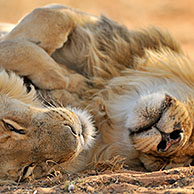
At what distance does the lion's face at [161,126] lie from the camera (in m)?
2.76

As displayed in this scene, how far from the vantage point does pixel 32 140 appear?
8.30 feet

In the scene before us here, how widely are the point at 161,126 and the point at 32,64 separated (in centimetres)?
112

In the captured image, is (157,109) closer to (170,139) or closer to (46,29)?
(170,139)

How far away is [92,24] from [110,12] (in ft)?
22.8

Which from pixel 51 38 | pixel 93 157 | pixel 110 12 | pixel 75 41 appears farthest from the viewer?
pixel 110 12

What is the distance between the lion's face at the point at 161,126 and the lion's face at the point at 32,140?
1.66 ft

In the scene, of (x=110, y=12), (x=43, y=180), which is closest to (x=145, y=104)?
(x=43, y=180)

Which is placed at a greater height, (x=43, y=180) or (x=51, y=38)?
(x=51, y=38)

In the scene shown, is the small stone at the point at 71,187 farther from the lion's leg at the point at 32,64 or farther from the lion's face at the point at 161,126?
the lion's leg at the point at 32,64

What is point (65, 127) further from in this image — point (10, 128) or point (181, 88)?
point (181, 88)

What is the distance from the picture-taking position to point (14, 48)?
325cm

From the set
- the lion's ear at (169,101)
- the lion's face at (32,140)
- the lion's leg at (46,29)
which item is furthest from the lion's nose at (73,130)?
the lion's leg at (46,29)

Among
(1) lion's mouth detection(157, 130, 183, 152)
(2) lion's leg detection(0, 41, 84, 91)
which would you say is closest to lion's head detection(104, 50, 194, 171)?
(1) lion's mouth detection(157, 130, 183, 152)

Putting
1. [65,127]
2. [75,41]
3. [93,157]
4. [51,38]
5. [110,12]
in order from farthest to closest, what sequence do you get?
[110,12] < [75,41] < [51,38] < [93,157] < [65,127]
